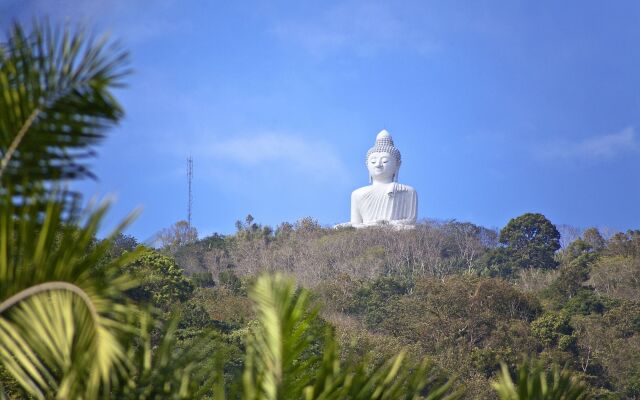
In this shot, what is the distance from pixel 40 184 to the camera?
9.65ft

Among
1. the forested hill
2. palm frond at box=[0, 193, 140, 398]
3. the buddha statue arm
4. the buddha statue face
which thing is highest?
the buddha statue face

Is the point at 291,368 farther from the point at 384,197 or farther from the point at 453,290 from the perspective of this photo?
the point at 384,197

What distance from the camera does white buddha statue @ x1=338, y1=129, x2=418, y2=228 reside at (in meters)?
44.3

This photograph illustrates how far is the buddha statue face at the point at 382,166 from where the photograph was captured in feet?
148

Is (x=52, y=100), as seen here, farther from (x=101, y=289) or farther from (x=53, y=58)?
(x=101, y=289)

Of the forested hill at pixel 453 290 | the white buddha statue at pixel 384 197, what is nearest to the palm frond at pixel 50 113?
the forested hill at pixel 453 290

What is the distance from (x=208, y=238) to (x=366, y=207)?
685 cm

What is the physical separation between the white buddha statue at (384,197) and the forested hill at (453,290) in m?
1.29

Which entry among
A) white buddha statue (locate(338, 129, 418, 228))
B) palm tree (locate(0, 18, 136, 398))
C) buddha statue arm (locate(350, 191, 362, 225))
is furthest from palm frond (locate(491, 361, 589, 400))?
buddha statue arm (locate(350, 191, 362, 225))

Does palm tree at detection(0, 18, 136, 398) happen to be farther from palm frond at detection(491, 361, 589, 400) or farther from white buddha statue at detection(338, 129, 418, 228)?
white buddha statue at detection(338, 129, 418, 228)

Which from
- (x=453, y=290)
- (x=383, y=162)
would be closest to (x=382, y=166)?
(x=383, y=162)

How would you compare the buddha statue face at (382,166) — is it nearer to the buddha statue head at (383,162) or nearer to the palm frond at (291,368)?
the buddha statue head at (383,162)

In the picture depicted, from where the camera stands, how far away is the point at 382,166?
148ft

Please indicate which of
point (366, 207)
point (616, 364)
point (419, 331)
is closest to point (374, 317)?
point (419, 331)
